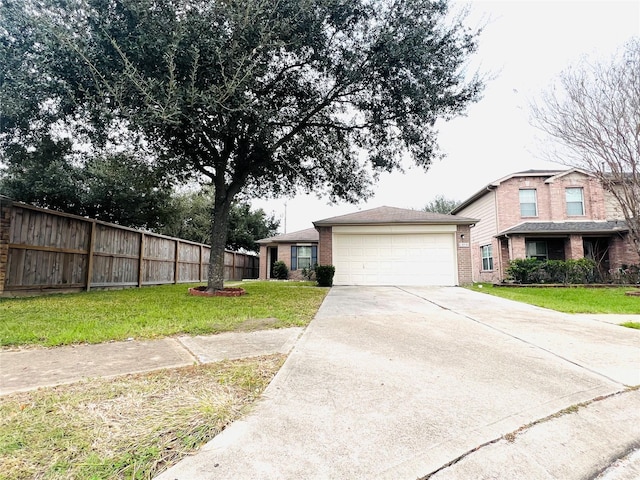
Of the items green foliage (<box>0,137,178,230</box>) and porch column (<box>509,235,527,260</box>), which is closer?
green foliage (<box>0,137,178,230</box>)

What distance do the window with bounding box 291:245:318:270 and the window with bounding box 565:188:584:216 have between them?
12613 mm

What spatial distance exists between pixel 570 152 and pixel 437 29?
6510mm

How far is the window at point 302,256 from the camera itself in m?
19.8

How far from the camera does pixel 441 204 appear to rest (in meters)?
37.6

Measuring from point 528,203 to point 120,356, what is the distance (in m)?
17.3

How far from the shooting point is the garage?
13008mm

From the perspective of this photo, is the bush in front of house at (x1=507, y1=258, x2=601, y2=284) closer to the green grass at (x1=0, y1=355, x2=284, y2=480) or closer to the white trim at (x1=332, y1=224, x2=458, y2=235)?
the white trim at (x1=332, y1=224, x2=458, y2=235)

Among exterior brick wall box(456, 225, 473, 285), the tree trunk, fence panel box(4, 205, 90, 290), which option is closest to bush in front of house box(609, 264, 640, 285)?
exterior brick wall box(456, 225, 473, 285)

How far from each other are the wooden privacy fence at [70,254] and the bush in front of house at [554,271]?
554 inches

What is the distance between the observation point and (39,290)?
748cm

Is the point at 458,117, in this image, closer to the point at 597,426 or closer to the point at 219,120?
the point at 219,120

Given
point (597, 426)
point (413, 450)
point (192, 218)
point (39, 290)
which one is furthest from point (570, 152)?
point (192, 218)

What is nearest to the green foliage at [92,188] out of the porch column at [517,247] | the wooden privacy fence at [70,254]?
the wooden privacy fence at [70,254]

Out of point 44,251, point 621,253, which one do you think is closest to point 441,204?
point 621,253
